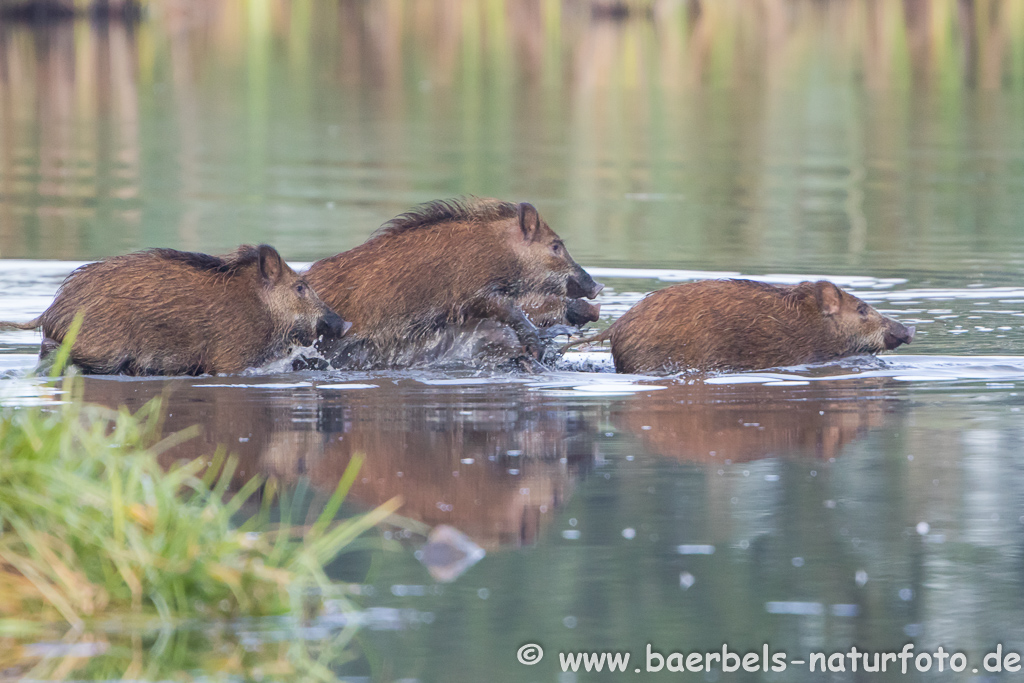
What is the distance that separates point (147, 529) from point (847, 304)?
231 inches

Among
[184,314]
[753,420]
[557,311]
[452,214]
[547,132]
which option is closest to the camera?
[753,420]

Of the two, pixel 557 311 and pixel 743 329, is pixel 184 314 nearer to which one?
pixel 557 311

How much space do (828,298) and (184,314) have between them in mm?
3654

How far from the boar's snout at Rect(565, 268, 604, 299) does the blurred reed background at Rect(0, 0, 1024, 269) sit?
10.6ft

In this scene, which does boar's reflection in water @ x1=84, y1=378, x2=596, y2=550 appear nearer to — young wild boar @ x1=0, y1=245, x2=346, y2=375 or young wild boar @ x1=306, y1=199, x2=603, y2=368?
young wild boar @ x1=0, y1=245, x2=346, y2=375

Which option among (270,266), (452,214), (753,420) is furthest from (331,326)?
(753,420)

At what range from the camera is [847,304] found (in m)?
10.2

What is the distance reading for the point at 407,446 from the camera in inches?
299

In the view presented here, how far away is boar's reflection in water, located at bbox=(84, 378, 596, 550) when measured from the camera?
653cm

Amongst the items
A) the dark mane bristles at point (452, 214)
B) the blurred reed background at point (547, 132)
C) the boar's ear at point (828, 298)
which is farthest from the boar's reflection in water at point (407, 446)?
the blurred reed background at point (547, 132)

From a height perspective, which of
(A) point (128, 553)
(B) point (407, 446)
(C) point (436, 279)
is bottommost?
(B) point (407, 446)

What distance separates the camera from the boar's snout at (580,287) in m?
10.9

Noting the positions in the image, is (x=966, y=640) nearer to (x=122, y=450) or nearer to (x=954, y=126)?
(x=122, y=450)

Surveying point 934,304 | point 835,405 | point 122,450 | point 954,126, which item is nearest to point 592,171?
point 954,126
